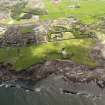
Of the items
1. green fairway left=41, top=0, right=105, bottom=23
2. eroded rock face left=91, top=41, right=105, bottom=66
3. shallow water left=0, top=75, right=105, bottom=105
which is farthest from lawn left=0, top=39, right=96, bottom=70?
green fairway left=41, top=0, right=105, bottom=23

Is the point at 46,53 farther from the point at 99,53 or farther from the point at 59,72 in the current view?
the point at 99,53

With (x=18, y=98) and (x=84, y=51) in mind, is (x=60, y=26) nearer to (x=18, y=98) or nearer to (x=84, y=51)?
(x=84, y=51)

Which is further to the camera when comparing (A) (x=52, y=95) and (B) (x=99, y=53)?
(B) (x=99, y=53)

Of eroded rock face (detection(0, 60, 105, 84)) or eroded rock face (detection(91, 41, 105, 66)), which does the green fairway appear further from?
eroded rock face (detection(0, 60, 105, 84))

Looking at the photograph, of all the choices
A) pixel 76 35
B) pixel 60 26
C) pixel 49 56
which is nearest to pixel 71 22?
pixel 60 26

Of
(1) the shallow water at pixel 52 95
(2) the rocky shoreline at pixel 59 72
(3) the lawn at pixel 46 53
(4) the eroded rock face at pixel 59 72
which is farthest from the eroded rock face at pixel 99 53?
(1) the shallow water at pixel 52 95

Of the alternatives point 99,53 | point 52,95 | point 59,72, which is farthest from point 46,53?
point 52,95

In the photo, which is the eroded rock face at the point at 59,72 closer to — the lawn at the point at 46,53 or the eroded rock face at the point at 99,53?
the lawn at the point at 46,53
